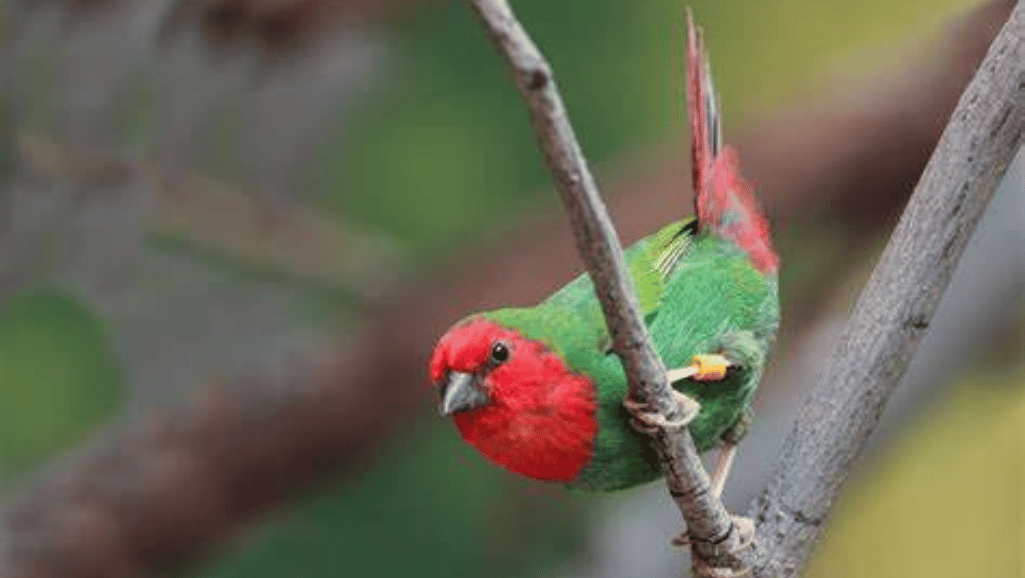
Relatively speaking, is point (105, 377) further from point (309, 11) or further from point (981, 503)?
point (981, 503)

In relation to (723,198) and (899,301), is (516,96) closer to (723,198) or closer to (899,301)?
(723,198)

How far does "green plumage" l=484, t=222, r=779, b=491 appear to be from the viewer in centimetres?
104

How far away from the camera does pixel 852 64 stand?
6.61ft

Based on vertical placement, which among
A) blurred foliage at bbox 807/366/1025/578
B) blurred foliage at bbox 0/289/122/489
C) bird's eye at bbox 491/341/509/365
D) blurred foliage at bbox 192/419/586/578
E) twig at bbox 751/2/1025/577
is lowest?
blurred foliage at bbox 807/366/1025/578

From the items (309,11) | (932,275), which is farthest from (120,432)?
(932,275)

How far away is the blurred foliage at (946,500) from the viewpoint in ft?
6.13

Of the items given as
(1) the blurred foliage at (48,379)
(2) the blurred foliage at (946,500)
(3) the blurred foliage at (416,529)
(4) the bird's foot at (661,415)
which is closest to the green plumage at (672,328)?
(4) the bird's foot at (661,415)

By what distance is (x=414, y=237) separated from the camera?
7.22 ft

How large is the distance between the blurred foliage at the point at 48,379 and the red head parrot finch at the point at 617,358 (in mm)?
1046

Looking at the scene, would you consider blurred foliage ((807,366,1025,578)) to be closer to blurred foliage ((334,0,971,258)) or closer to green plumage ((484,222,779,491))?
blurred foliage ((334,0,971,258))

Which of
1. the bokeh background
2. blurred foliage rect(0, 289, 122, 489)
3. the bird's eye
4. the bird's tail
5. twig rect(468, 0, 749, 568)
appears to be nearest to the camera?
twig rect(468, 0, 749, 568)

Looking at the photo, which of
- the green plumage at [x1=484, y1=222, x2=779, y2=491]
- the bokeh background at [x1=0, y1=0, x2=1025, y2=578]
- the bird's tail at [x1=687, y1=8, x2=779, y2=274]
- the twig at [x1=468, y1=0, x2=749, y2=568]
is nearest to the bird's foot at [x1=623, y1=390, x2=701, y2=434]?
Result: the twig at [x1=468, y1=0, x2=749, y2=568]

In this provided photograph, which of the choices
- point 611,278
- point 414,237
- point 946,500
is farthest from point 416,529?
point 611,278

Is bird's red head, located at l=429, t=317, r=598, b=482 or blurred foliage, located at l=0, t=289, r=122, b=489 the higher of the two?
blurred foliage, located at l=0, t=289, r=122, b=489
